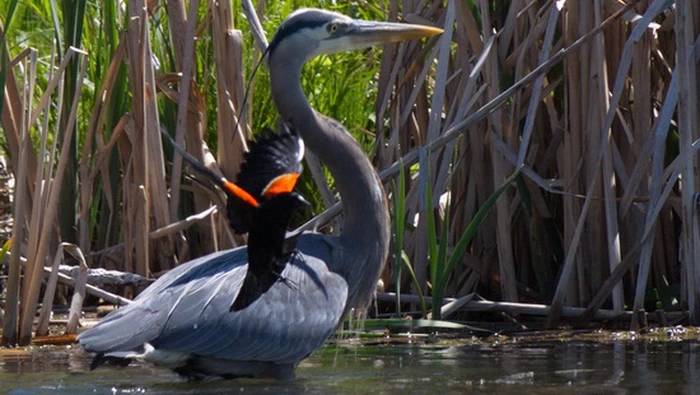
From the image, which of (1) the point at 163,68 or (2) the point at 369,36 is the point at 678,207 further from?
(1) the point at 163,68

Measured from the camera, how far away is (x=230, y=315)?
446 cm

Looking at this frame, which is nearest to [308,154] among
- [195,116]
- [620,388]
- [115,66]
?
[195,116]

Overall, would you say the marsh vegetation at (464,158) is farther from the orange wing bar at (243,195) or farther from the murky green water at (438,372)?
the orange wing bar at (243,195)

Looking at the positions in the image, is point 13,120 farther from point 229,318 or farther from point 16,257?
point 229,318

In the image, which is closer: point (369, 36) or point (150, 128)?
point (369, 36)

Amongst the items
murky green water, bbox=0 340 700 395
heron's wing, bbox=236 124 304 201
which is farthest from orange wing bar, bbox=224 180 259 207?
murky green water, bbox=0 340 700 395

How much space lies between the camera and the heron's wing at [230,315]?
14.2ft

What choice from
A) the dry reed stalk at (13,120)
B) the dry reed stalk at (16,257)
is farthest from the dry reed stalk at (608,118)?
the dry reed stalk at (13,120)

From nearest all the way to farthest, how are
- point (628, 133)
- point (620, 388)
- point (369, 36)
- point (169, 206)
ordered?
point (620, 388) → point (369, 36) → point (628, 133) → point (169, 206)

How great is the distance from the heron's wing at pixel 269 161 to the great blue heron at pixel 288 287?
331 millimetres

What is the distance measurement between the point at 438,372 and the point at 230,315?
736 millimetres

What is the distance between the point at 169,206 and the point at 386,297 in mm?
1043

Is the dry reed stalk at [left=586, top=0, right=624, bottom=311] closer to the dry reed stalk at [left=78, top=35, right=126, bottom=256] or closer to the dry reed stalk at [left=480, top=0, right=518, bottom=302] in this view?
the dry reed stalk at [left=480, top=0, right=518, bottom=302]

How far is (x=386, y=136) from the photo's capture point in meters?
6.67
